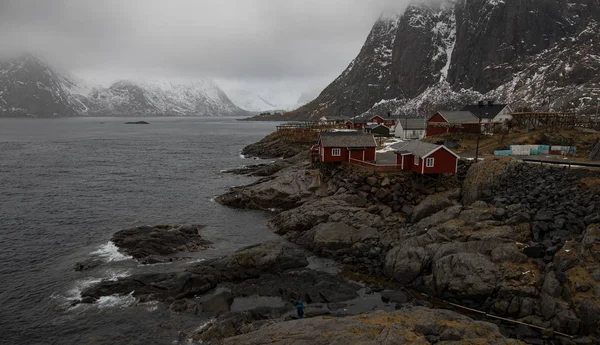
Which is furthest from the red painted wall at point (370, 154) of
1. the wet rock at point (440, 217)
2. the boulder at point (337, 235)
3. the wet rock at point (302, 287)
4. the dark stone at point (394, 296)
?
the dark stone at point (394, 296)

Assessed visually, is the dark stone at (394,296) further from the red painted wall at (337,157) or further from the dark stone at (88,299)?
the red painted wall at (337,157)

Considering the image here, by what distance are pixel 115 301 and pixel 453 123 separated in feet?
198

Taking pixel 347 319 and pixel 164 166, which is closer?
pixel 347 319

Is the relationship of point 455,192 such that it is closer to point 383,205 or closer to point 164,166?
point 383,205

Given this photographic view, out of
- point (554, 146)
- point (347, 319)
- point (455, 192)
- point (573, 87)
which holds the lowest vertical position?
point (347, 319)

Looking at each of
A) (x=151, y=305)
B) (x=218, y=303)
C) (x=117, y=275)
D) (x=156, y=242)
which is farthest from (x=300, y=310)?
(x=156, y=242)

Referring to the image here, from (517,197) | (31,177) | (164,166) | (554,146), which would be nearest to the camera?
(517,197)

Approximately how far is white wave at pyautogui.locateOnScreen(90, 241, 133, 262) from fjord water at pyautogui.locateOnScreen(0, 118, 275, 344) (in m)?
0.12

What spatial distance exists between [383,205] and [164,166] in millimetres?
57111

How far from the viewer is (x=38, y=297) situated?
27938 millimetres

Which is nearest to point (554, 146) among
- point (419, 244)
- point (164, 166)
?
point (419, 244)

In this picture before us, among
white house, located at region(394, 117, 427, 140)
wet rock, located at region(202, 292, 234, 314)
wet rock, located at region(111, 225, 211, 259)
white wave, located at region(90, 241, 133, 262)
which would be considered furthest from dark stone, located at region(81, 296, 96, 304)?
white house, located at region(394, 117, 427, 140)

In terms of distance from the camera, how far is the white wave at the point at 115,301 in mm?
26736

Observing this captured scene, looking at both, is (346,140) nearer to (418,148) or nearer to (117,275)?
(418,148)
